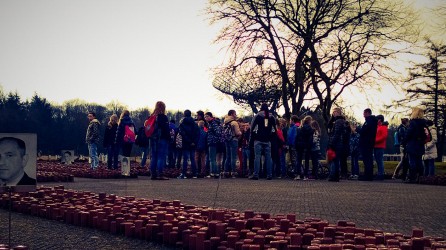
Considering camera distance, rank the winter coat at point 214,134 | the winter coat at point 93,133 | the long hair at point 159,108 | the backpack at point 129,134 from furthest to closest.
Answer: the winter coat at point 93,133, the backpack at point 129,134, the winter coat at point 214,134, the long hair at point 159,108

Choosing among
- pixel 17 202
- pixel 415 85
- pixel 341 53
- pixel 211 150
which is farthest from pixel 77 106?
pixel 17 202

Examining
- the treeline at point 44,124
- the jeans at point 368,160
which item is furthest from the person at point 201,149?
the treeline at point 44,124

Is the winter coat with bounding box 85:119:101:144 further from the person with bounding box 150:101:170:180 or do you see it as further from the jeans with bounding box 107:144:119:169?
the person with bounding box 150:101:170:180

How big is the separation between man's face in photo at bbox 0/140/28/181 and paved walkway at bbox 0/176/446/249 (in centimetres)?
80

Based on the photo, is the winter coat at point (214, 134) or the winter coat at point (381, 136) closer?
the winter coat at point (214, 134)

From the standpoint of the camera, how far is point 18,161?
20.1 ft

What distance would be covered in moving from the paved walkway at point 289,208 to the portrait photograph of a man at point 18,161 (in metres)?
0.68

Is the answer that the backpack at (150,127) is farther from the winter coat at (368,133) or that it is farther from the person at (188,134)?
the winter coat at (368,133)

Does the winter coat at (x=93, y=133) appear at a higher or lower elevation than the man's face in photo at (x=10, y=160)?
higher

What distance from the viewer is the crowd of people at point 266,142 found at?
19.0 meters

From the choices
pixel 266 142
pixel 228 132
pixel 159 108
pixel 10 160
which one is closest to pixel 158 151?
pixel 159 108

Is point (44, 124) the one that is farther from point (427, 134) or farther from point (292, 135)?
point (427, 134)

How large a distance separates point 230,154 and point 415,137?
18.9 feet

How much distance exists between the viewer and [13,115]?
8462cm
